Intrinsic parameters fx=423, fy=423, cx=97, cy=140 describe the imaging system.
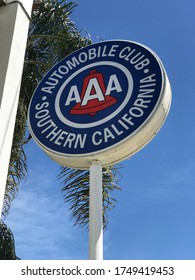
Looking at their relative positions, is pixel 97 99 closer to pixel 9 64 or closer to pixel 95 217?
pixel 9 64

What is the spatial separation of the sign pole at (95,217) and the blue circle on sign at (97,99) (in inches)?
7.1

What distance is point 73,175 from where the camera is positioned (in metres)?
6.66

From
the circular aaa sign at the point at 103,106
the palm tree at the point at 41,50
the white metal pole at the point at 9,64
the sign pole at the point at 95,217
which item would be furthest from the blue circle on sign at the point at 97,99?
the palm tree at the point at 41,50

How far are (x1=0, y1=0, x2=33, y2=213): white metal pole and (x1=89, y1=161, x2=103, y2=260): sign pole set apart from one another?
0.70 metres

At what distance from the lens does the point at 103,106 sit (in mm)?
3643

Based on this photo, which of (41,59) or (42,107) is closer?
(42,107)

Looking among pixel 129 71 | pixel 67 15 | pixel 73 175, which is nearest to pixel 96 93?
pixel 129 71

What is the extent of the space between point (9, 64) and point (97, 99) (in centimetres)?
83

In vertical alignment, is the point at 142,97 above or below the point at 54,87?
below

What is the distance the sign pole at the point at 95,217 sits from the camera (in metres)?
3.11

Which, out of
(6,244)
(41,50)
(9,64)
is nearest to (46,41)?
(41,50)

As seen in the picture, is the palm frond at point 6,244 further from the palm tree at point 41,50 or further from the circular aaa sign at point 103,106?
the circular aaa sign at point 103,106

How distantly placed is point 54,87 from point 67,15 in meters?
4.92
